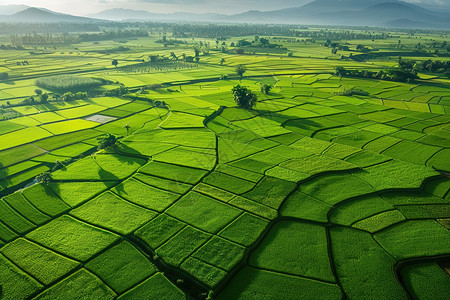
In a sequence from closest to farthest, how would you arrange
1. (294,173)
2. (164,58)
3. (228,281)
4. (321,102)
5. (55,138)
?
(228,281)
(294,173)
(55,138)
(321,102)
(164,58)

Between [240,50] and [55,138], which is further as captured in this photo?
[240,50]

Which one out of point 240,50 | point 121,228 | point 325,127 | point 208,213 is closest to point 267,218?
point 208,213

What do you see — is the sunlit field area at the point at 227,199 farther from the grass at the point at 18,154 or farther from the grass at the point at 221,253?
the grass at the point at 18,154

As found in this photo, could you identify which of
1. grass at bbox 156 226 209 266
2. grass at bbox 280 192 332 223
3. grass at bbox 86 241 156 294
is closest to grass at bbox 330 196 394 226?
grass at bbox 280 192 332 223

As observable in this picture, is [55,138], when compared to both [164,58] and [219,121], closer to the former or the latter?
[219,121]

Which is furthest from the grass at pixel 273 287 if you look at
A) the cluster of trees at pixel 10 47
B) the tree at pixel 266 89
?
the cluster of trees at pixel 10 47

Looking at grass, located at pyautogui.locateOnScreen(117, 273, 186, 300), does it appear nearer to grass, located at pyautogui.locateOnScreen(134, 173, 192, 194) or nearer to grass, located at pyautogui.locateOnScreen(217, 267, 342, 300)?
grass, located at pyautogui.locateOnScreen(217, 267, 342, 300)

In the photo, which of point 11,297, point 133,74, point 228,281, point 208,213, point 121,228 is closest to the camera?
point 11,297
